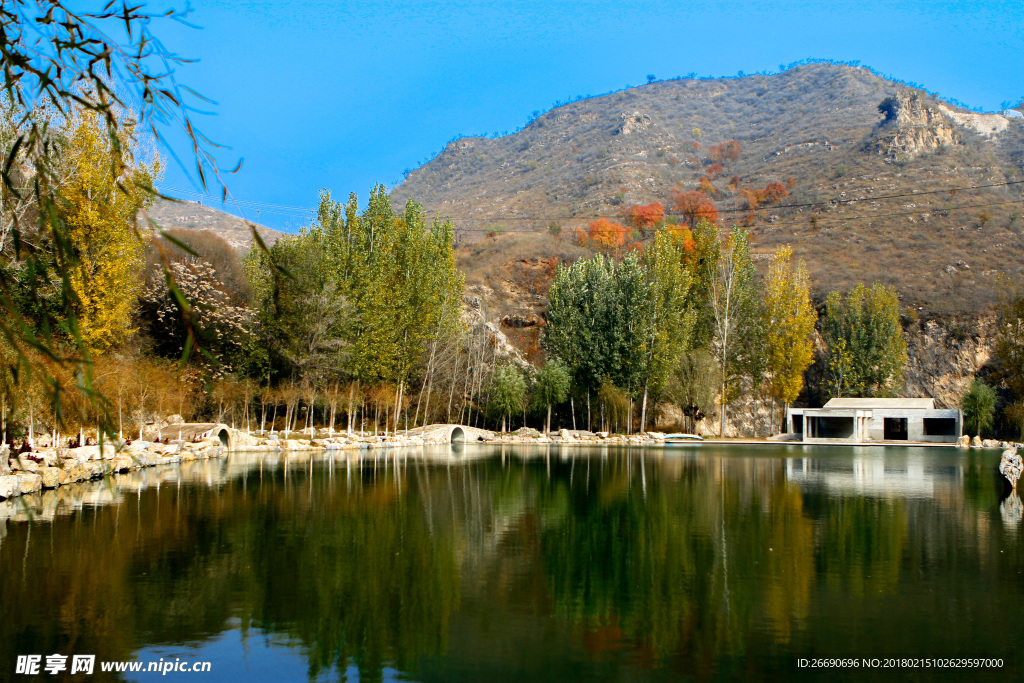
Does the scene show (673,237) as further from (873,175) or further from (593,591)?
(593,591)

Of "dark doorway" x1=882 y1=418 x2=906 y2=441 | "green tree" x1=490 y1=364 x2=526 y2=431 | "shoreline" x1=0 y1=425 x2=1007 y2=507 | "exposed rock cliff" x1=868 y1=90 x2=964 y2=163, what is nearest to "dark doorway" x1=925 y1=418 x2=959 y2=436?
"dark doorway" x1=882 y1=418 x2=906 y2=441

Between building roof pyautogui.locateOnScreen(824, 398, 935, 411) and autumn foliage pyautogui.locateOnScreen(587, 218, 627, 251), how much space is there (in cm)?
3114

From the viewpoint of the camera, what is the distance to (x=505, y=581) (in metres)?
8.81

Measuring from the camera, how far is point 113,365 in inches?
887

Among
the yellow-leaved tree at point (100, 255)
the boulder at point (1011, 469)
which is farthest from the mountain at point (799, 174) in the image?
the boulder at point (1011, 469)

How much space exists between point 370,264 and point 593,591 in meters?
30.6

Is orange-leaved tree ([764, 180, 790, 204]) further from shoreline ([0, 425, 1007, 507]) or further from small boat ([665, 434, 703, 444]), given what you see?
small boat ([665, 434, 703, 444])

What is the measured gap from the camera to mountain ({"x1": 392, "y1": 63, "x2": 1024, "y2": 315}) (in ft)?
206

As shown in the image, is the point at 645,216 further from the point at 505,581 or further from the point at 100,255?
the point at 505,581

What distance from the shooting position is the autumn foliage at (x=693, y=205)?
79131 millimetres

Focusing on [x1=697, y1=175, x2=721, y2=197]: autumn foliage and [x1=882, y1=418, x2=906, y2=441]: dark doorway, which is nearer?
Answer: [x1=882, y1=418, x2=906, y2=441]: dark doorway

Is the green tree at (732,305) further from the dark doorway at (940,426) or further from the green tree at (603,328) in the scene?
the dark doorway at (940,426)


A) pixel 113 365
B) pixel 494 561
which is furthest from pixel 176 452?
pixel 494 561

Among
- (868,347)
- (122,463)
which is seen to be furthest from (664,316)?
(122,463)
